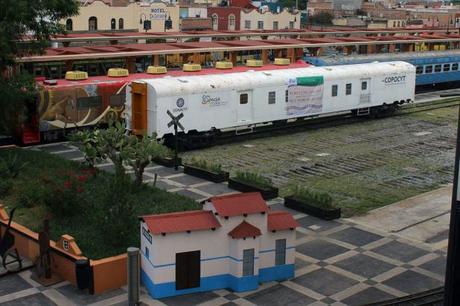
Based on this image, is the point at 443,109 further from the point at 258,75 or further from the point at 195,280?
the point at 195,280

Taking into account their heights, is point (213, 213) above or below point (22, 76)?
below

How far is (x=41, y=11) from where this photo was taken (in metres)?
25.0

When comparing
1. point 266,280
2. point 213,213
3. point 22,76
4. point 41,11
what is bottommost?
point 266,280

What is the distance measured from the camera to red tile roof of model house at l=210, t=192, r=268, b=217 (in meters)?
15.6

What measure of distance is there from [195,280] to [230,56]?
3436 cm

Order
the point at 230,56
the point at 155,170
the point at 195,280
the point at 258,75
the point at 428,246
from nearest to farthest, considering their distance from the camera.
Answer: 1. the point at 195,280
2. the point at 428,246
3. the point at 155,170
4. the point at 258,75
5. the point at 230,56

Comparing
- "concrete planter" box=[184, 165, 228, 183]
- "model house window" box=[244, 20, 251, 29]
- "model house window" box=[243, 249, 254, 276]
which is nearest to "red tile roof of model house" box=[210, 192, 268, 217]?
"model house window" box=[243, 249, 254, 276]

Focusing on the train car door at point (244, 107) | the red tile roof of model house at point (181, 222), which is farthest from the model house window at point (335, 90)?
the red tile roof of model house at point (181, 222)

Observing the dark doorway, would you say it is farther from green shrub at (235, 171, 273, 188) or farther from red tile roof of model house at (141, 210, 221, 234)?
green shrub at (235, 171, 273, 188)

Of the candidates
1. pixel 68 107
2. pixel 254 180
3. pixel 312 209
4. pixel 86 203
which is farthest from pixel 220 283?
pixel 68 107

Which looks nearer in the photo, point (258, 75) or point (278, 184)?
point (278, 184)

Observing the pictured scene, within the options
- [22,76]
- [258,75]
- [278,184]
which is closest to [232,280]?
[278,184]

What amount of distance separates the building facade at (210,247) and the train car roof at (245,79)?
14.1m

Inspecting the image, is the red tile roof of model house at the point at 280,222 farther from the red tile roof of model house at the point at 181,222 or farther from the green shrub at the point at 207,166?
the green shrub at the point at 207,166
